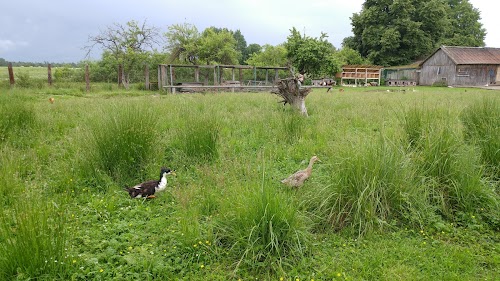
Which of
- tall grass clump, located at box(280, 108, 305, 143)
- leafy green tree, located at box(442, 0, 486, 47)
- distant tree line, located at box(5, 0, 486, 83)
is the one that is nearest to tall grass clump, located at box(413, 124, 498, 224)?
tall grass clump, located at box(280, 108, 305, 143)

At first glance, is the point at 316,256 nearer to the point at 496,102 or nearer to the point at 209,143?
the point at 209,143

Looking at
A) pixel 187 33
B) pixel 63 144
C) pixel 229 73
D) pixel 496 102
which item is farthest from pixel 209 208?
pixel 229 73

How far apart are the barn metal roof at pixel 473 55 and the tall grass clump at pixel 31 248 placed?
1434 inches

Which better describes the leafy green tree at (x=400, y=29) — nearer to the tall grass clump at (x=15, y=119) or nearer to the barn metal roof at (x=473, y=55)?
the barn metal roof at (x=473, y=55)

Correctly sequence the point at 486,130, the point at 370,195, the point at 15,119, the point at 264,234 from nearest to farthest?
the point at 264,234, the point at 370,195, the point at 486,130, the point at 15,119

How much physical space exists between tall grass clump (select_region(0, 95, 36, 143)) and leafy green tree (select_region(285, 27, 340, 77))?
79.8 ft

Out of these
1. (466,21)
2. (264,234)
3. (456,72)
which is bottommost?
(264,234)

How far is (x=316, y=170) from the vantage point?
4496 millimetres

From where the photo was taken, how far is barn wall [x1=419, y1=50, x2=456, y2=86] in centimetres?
3241

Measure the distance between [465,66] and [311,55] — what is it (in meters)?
15.9

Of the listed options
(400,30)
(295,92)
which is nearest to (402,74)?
(400,30)

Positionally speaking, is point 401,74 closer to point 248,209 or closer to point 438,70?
point 438,70

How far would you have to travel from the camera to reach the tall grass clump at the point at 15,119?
5.57m

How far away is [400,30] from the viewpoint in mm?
38812
